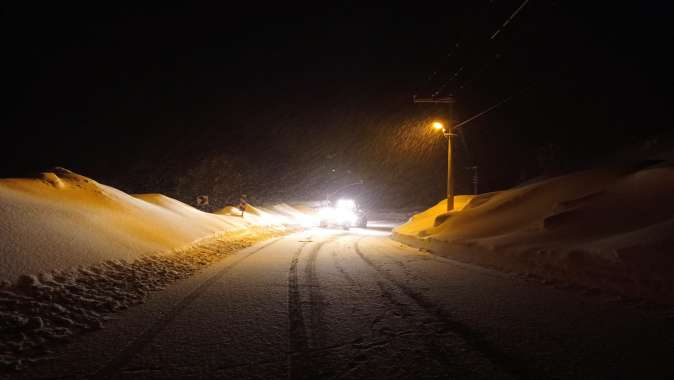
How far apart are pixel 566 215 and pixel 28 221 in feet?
41.1

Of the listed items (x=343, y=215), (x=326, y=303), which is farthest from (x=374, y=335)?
(x=343, y=215)

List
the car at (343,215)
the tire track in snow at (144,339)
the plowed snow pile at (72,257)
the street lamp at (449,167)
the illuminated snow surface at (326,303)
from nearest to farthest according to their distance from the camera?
the tire track in snow at (144,339), the illuminated snow surface at (326,303), the plowed snow pile at (72,257), the street lamp at (449,167), the car at (343,215)

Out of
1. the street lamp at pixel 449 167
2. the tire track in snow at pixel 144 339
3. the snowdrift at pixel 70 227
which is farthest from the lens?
the street lamp at pixel 449 167

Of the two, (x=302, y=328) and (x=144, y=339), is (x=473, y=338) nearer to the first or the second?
(x=302, y=328)

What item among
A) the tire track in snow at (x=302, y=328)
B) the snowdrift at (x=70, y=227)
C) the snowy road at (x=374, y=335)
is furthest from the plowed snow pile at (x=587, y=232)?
the snowdrift at (x=70, y=227)

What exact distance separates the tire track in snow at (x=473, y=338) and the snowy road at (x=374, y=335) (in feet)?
0.04

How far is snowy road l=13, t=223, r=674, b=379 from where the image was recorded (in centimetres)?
304

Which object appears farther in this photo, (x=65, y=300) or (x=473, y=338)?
(x=65, y=300)

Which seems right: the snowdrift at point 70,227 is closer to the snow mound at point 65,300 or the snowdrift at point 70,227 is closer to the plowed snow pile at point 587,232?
the snow mound at point 65,300

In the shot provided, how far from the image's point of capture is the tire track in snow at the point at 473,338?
3033mm

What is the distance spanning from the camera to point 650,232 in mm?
6270

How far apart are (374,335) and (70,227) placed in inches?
318

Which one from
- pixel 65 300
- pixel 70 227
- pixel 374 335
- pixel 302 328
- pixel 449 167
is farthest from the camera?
pixel 449 167

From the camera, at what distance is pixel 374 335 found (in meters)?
3.83
